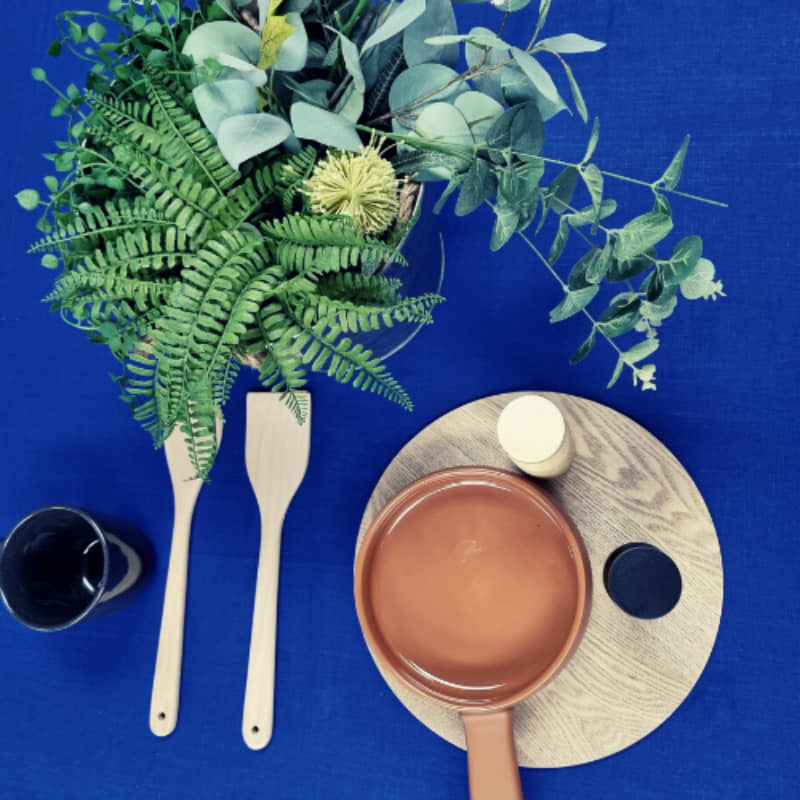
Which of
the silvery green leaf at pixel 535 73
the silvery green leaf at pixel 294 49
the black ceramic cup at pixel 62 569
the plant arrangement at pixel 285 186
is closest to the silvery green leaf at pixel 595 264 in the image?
the plant arrangement at pixel 285 186

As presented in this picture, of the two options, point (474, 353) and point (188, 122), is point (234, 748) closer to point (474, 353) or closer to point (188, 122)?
point (474, 353)

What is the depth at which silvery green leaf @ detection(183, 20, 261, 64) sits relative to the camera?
48 cm

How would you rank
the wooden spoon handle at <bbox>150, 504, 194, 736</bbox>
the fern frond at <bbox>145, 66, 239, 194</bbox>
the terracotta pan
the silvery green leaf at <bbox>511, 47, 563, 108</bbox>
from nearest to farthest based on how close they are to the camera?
the silvery green leaf at <bbox>511, 47, 563, 108</bbox>, the fern frond at <bbox>145, 66, 239, 194</bbox>, the terracotta pan, the wooden spoon handle at <bbox>150, 504, 194, 736</bbox>

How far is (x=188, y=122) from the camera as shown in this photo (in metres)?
0.52

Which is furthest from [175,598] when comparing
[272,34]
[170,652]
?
[272,34]

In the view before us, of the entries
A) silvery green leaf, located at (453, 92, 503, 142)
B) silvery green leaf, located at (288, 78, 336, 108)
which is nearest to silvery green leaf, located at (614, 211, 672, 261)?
silvery green leaf, located at (453, 92, 503, 142)

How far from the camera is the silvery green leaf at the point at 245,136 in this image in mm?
471

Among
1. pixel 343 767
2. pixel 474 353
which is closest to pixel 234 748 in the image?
pixel 343 767

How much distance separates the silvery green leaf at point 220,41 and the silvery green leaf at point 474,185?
0.16 m

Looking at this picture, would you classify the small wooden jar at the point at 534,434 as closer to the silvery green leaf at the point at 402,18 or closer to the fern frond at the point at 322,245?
the fern frond at the point at 322,245

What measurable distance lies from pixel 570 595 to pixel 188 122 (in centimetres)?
44

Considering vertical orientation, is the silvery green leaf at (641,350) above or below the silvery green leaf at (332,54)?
below

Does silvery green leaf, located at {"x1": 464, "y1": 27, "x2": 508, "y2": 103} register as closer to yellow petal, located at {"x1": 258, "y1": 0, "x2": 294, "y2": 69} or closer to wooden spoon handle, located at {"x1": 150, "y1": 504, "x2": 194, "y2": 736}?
yellow petal, located at {"x1": 258, "y1": 0, "x2": 294, "y2": 69}

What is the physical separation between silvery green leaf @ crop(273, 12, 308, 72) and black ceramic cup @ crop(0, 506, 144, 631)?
40 centimetres
